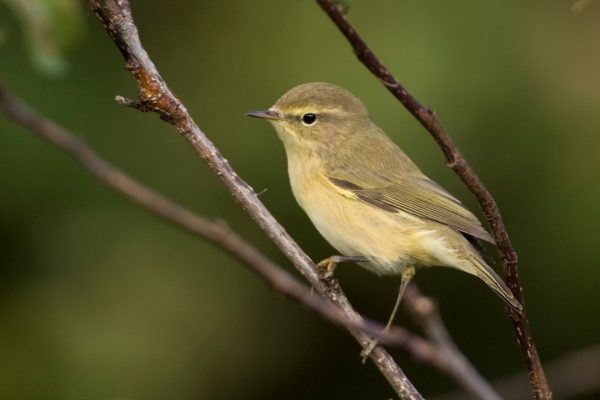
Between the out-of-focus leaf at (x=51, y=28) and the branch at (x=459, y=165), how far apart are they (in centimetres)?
43

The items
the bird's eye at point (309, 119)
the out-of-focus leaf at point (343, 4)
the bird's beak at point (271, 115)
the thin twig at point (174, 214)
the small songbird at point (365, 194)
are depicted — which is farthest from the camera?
the bird's eye at point (309, 119)

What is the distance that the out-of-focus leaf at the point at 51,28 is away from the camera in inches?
60.7

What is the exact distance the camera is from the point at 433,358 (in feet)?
4.10

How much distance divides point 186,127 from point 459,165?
1075 millimetres

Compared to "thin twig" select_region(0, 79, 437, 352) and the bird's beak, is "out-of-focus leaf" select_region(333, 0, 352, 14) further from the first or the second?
the bird's beak

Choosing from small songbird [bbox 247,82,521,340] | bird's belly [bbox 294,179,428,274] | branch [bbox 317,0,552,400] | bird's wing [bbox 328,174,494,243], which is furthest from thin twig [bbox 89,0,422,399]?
bird's wing [bbox 328,174,494,243]

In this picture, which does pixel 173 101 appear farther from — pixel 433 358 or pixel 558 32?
pixel 558 32

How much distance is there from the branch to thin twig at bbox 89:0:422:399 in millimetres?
380

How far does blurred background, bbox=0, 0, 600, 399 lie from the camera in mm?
A: 4367

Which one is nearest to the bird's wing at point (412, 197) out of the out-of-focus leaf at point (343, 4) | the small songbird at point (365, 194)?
the small songbird at point (365, 194)

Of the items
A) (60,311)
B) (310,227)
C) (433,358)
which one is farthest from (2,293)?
(433,358)

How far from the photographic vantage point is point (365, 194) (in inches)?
154

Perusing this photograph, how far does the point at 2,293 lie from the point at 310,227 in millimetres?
1492

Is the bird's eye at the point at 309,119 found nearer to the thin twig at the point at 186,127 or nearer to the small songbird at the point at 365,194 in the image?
the small songbird at the point at 365,194
